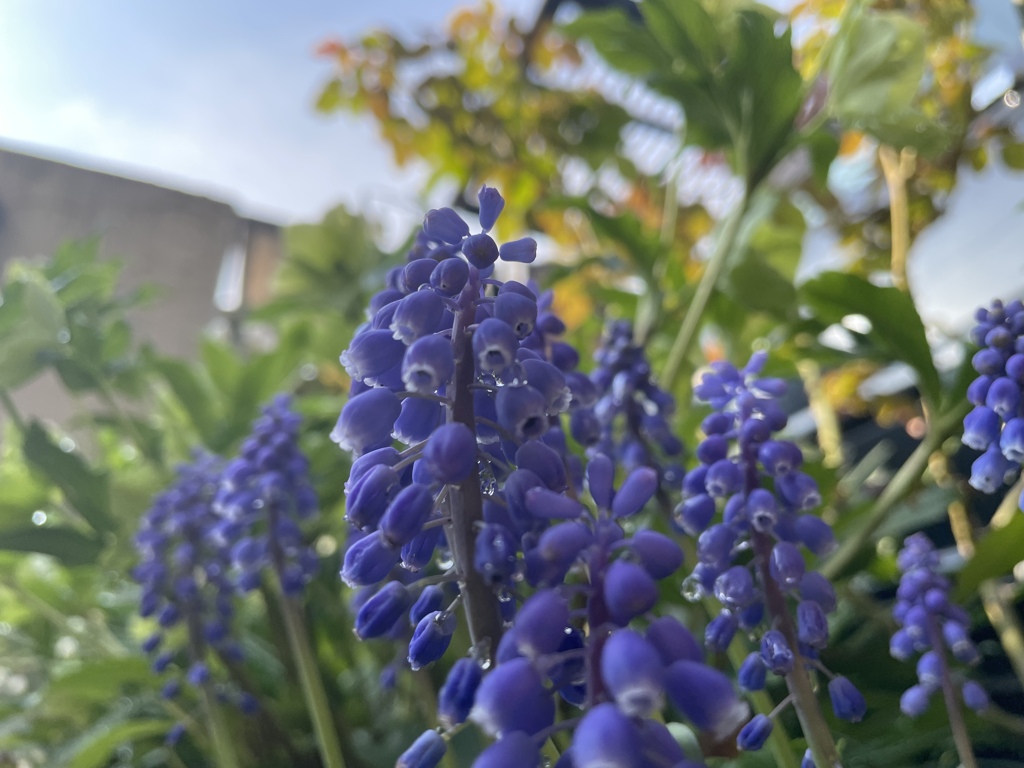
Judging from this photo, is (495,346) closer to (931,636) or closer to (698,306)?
(931,636)

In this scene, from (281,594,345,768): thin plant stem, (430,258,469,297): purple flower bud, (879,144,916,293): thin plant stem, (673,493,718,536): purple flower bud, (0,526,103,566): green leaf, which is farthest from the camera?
(879,144,916,293): thin plant stem

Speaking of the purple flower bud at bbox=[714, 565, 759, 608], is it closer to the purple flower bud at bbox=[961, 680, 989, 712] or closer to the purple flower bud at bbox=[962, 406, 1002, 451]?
the purple flower bud at bbox=[962, 406, 1002, 451]

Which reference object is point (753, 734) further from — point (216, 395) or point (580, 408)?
point (216, 395)

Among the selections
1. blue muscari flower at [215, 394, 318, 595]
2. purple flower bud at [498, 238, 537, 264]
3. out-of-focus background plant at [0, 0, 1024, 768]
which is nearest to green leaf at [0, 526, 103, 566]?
out-of-focus background plant at [0, 0, 1024, 768]

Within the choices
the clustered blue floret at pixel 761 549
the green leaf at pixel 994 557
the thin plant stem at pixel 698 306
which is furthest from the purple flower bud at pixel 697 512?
the thin plant stem at pixel 698 306

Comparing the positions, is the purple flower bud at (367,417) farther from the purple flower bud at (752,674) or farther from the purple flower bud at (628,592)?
the purple flower bud at (752,674)

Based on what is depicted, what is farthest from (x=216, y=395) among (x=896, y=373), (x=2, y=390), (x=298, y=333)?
(x=896, y=373)

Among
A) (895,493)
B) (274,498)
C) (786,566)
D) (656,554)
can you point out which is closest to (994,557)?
(895,493)
